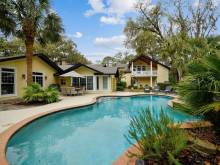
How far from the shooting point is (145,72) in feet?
114

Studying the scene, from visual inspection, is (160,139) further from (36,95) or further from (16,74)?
(16,74)

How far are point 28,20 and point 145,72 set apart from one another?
80.5 ft

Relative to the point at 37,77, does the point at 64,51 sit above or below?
above

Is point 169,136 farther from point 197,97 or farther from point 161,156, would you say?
point 197,97

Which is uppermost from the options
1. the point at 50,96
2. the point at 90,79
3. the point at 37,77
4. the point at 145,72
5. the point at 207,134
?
the point at 145,72

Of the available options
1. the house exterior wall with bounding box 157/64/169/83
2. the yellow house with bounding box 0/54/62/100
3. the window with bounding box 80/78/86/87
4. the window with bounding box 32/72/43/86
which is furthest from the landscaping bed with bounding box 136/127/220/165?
the house exterior wall with bounding box 157/64/169/83

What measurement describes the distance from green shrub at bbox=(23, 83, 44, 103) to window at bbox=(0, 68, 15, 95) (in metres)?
2.68

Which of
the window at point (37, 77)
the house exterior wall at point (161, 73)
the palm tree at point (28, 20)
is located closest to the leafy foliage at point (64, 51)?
the house exterior wall at point (161, 73)

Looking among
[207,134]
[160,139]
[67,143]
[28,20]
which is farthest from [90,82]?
[160,139]

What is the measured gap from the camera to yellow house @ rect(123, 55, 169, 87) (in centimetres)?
3425

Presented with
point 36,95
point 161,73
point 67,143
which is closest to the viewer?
point 67,143

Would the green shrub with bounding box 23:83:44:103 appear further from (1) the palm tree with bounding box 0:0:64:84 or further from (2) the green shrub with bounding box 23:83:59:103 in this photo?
(1) the palm tree with bounding box 0:0:64:84

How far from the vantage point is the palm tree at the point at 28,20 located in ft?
42.7

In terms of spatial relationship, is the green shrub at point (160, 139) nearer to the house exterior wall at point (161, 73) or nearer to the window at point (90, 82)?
the window at point (90, 82)
